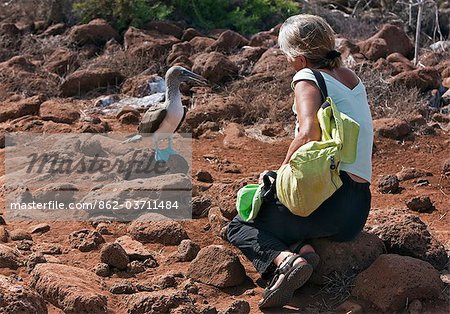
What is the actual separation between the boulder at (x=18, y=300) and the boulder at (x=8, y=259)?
2.83 feet

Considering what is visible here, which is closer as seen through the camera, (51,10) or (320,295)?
(320,295)

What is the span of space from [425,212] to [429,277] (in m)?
1.79

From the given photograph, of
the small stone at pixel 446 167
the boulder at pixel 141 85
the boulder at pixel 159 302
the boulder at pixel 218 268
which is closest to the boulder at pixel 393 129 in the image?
the small stone at pixel 446 167

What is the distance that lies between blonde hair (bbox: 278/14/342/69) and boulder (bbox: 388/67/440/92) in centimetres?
485

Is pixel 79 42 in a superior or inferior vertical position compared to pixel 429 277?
inferior

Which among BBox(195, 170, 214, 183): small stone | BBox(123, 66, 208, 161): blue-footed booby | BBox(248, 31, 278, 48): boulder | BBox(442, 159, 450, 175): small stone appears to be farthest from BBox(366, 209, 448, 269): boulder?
BBox(248, 31, 278, 48): boulder

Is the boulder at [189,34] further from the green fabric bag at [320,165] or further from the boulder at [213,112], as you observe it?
the green fabric bag at [320,165]

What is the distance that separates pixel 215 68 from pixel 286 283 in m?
5.92

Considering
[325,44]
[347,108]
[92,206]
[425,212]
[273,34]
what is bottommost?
[273,34]

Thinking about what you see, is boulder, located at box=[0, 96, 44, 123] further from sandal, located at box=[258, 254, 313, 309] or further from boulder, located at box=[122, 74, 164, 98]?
sandal, located at box=[258, 254, 313, 309]

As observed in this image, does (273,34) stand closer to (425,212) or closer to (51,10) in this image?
(51,10)

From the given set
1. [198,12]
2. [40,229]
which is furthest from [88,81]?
[40,229]

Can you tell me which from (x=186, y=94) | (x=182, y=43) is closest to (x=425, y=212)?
(x=186, y=94)

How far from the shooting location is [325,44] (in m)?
4.25
